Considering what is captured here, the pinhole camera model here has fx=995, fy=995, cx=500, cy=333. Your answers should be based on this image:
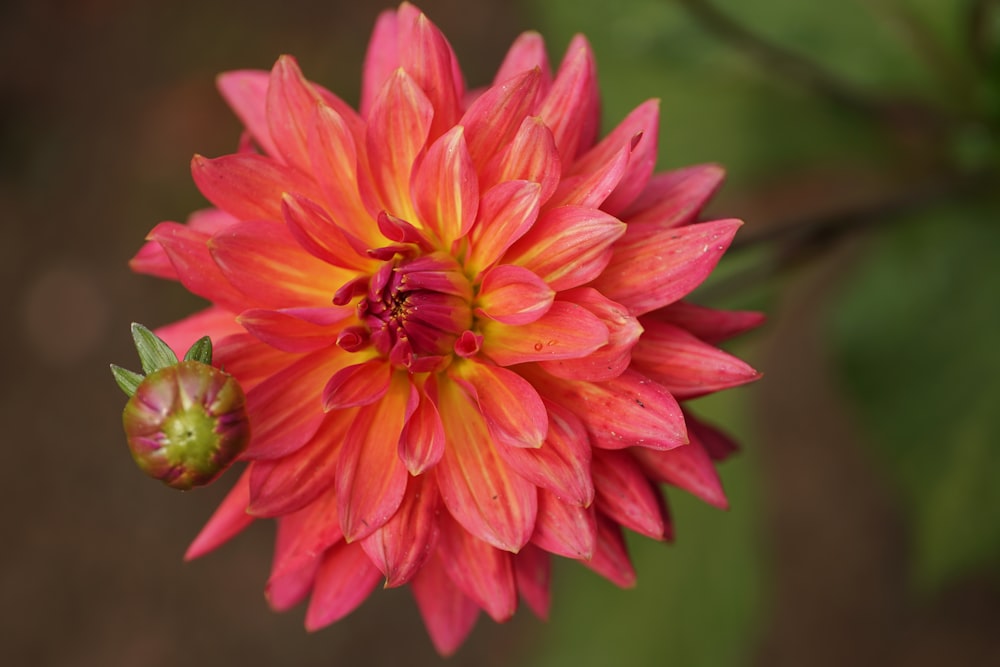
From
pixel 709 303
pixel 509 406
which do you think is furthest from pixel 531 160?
pixel 709 303

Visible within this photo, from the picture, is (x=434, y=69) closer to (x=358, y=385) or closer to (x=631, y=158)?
(x=631, y=158)

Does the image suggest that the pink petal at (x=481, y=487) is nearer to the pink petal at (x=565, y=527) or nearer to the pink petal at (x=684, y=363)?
the pink petal at (x=565, y=527)

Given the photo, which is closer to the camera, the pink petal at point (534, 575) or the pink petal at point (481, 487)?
the pink petal at point (481, 487)

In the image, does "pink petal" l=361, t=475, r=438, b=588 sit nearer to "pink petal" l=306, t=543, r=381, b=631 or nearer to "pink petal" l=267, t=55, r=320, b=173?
"pink petal" l=306, t=543, r=381, b=631

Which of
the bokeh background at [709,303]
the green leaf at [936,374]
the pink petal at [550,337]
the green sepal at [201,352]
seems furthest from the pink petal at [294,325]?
the green leaf at [936,374]

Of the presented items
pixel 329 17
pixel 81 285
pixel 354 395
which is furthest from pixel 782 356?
pixel 81 285

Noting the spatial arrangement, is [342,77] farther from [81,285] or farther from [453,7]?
[81,285]
